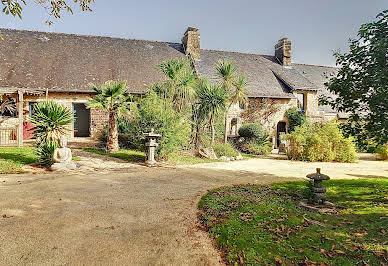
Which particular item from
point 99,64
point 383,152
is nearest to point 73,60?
point 99,64

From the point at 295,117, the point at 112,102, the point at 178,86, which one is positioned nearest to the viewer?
the point at 112,102

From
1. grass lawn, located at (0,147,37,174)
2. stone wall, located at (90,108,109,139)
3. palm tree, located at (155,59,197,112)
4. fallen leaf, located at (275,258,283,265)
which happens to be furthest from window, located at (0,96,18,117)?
fallen leaf, located at (275,258,283,265)

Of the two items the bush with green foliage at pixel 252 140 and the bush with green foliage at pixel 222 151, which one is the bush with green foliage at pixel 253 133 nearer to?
the bush with green foliage at pixel 252 140

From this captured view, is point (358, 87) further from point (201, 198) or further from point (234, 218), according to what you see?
point (201, 198)

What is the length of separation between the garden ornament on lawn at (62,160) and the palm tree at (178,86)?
20.8 feet

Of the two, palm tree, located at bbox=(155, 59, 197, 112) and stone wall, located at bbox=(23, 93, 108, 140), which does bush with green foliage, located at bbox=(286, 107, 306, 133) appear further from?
stone wall, located at bbox=(23, 93, 108, 140)

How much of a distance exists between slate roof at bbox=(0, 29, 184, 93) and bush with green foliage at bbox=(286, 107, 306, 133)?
32.5 feet

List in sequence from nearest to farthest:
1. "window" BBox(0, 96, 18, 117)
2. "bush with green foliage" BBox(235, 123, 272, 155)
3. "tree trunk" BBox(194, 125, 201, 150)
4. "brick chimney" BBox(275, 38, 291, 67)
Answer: "tree trunk" BBox(194, 125, 201, 150)
"window" BBox(0, 96, 18, 117)
"bush with green foliage" BBox(235, 123, 272, 155)
"brick chimney" BBox(275, 38, 291, 67)

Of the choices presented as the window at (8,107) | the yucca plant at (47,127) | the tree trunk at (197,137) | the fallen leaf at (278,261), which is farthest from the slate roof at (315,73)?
the fallen leaf at (278,261)

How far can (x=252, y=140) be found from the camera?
16500 mm

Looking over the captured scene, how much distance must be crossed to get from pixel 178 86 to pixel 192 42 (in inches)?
364

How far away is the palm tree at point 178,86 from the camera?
540 inches

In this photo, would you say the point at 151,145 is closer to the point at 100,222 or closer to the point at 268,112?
the point at 100,222

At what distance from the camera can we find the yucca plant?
882 centimetres
